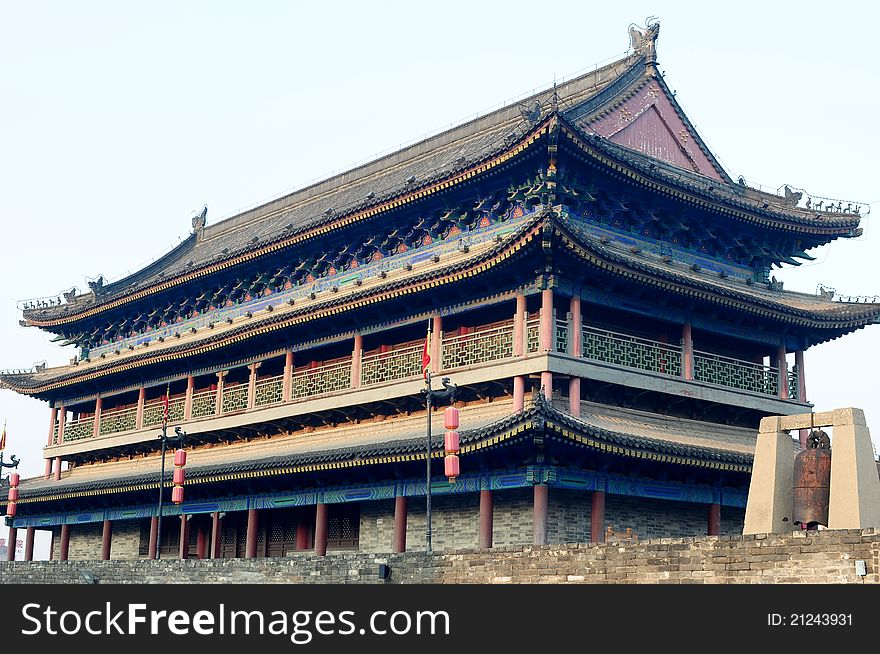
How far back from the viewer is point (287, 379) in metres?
33.8

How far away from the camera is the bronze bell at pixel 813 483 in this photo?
59.1 feet

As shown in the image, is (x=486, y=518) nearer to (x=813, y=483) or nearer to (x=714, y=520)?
(x=714, y=520)

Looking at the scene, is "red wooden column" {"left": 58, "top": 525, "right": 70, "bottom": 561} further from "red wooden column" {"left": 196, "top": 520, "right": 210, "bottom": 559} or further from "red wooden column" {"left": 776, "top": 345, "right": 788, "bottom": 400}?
"red wooden column" {"left": 776, "top": 345, "right": 788, "bottom": 400}

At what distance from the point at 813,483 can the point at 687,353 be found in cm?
1134

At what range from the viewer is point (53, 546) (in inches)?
1710

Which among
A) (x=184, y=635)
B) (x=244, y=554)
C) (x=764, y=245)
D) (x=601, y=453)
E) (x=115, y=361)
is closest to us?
(x=184, y=635)

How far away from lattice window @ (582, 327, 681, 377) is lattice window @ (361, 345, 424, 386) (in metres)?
4.41

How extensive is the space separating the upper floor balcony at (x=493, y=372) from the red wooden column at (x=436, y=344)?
29 millimetres

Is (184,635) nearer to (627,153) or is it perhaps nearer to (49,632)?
(49,632)

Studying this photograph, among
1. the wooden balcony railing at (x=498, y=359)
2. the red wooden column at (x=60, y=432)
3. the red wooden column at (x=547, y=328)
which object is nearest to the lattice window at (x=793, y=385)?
the wooden balcony railing at (x=498, y=359)

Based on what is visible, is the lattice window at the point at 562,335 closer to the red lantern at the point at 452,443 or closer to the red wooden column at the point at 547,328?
the red wooden column at the point at 547,328

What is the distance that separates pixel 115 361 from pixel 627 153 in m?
18.9

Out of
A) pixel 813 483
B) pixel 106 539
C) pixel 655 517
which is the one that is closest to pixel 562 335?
pixel 655 517

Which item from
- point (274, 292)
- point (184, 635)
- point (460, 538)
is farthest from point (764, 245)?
point (184, 635)
